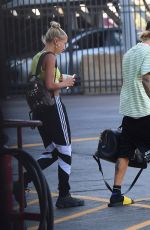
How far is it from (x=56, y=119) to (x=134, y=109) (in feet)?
2.42

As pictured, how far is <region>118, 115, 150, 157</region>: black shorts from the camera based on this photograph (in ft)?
22.4

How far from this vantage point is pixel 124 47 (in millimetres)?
19875

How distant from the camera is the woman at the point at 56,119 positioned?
6.68 metres

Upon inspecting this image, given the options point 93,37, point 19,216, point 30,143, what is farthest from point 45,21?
point 19,216

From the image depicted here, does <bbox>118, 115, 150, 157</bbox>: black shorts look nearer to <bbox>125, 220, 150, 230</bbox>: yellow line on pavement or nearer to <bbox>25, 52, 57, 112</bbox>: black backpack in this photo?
<bbox>25, 52, 57, 112</bbox>: black backpack

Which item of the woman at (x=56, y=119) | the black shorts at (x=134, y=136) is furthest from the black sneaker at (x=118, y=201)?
the black shorts at (x=134, y=136)

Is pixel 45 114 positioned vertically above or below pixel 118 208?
above

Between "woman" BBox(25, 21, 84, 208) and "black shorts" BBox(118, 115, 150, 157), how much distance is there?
0.54 meters

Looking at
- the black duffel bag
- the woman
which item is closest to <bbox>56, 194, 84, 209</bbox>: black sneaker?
the woman

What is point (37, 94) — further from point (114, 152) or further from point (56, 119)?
point (114, 152)

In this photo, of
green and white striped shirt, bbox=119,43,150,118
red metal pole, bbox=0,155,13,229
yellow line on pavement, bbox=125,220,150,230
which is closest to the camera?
red metal pole, bbox=0,155,13,229

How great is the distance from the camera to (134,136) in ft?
22.4

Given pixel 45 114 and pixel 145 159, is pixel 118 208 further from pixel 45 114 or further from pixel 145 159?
pixel 45 114

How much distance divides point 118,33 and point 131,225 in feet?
47.8
